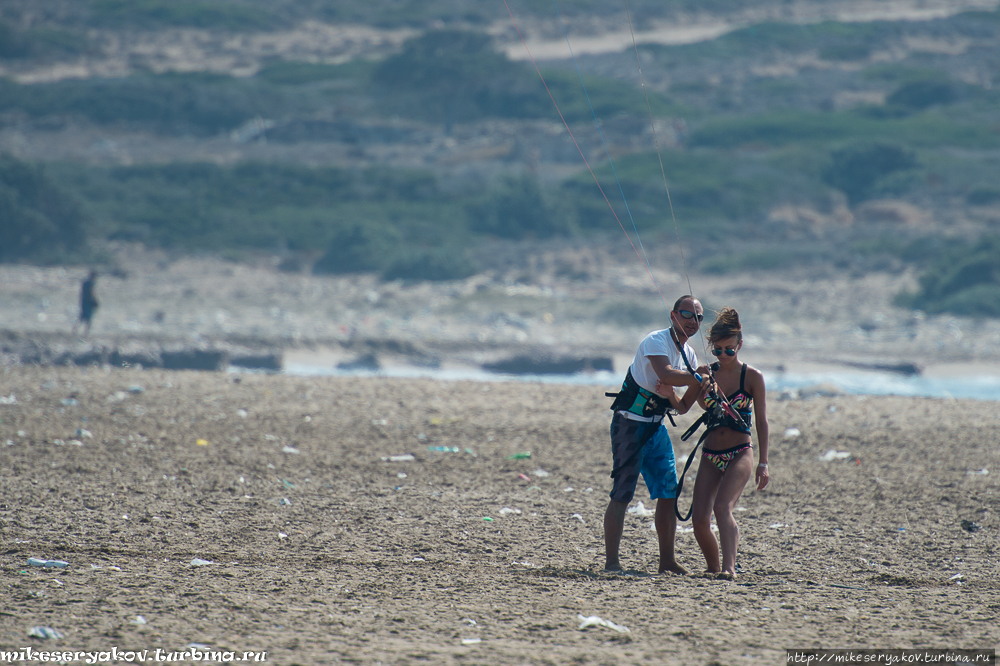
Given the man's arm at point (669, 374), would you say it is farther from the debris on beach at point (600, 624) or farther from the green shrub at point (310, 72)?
the green shrub at point (310, 72)

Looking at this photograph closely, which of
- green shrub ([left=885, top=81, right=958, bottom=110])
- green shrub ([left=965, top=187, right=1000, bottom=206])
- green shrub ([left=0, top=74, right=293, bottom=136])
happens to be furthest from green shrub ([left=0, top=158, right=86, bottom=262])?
green shrub ([left=885, top=81, right=958, bottom=110])

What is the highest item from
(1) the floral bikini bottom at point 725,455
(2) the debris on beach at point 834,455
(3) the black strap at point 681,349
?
(3) the black strap at point 681,349

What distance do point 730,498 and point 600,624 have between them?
988 mm

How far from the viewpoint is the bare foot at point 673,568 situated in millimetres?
4461

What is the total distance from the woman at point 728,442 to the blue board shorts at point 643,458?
0.51 feet

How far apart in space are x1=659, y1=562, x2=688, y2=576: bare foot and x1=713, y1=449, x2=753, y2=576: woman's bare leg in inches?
9.1

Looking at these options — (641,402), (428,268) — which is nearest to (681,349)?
(641,402)

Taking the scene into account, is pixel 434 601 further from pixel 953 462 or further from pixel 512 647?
pixel 953 462

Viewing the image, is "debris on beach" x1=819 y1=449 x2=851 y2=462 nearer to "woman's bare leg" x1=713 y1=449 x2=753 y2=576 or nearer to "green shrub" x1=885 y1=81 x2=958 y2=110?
"woman's bare leg" x1=713 y1=449 x2=753 y2=576

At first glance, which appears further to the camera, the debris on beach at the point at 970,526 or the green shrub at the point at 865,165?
the green shrub at the point at 865,165

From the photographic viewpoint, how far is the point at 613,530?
4402 millimetres

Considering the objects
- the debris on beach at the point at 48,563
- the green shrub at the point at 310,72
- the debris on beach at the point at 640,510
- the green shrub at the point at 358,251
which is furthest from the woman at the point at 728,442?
the green shrub at the point at 310,72

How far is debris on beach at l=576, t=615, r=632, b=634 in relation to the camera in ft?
11.7

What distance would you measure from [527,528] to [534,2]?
4316 centimetres
